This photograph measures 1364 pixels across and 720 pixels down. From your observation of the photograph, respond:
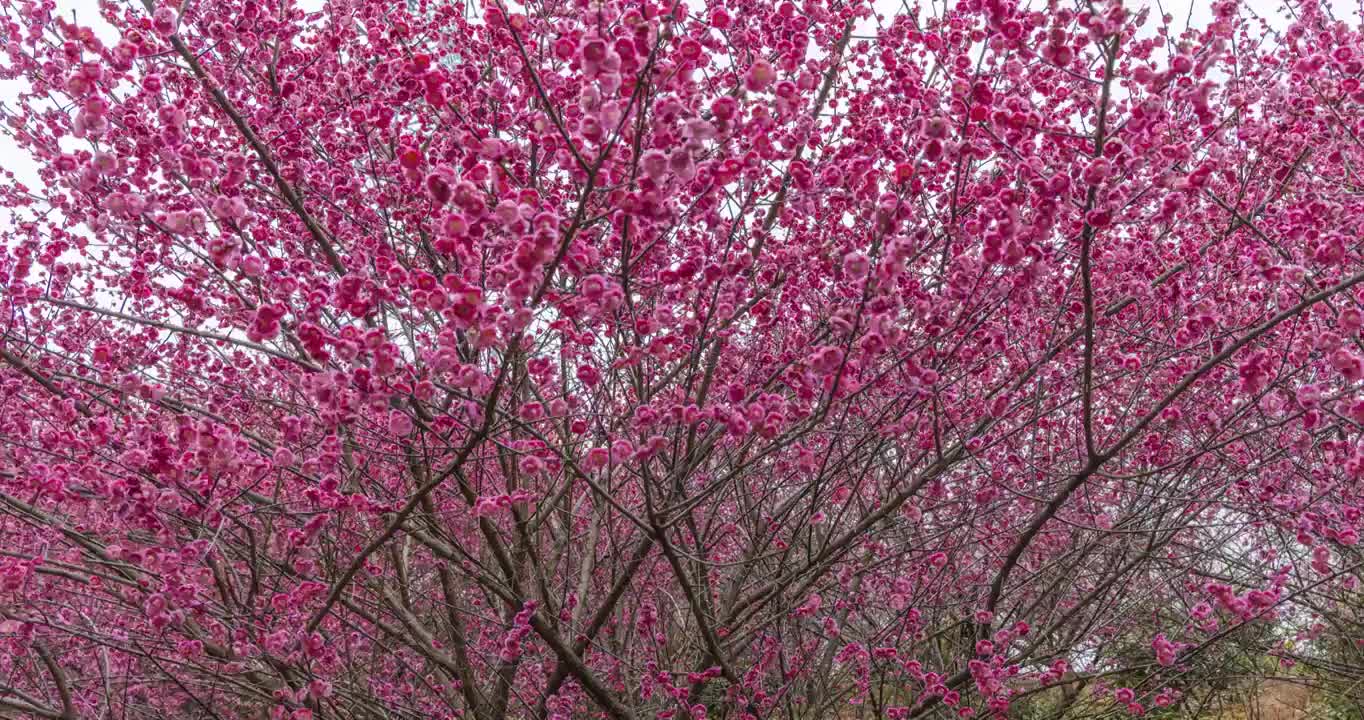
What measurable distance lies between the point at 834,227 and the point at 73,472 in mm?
3616

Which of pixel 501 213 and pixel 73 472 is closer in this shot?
pixel 501 213

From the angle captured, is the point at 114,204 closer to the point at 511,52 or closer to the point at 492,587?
the point at 511,52

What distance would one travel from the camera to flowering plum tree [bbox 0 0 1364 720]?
2998 mm

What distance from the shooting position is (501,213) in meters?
2.37

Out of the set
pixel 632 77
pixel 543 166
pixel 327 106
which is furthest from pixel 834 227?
pixel 327 106

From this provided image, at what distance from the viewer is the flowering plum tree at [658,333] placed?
3.00 m

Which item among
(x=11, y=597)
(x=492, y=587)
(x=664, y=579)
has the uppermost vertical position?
(x=664, y=579)

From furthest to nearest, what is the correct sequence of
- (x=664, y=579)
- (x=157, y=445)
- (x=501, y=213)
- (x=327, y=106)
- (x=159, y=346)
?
(x=664, y=579) < (x=159, y=346) < (x=327, y=106) < (x=157, y=445) < (x=501, y=213)

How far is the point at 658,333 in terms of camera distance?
409 cm

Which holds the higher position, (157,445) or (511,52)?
(511,52)

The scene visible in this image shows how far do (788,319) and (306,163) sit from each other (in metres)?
2.75

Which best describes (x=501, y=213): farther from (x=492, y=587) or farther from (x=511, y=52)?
(x=492, y=587)

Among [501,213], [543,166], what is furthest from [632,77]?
[543,166]

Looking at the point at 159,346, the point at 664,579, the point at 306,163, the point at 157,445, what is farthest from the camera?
the point at 664,579
